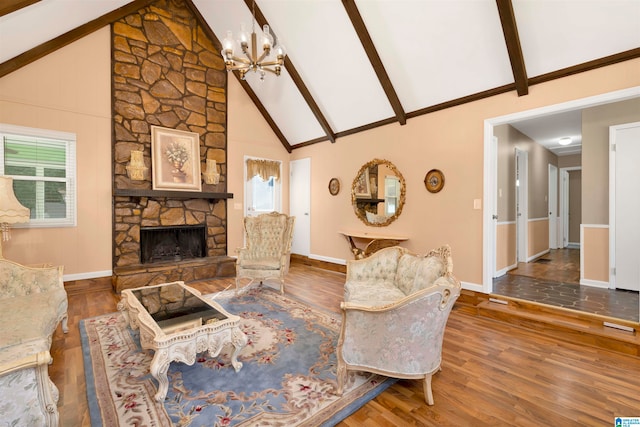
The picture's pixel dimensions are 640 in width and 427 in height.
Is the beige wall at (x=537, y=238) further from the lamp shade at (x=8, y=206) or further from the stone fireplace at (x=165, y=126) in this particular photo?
the lamp shade at (x=8, y=206)

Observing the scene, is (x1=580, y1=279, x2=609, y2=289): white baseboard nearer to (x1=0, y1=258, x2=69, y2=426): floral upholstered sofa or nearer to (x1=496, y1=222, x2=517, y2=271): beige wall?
(x1=496, y1=222, x2=517, y2=271): beige wall

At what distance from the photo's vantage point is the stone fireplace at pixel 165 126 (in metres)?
4.63

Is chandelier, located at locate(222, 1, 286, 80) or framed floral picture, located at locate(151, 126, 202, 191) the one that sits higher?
chandelier, located at locate(222, 1, 286, 80)

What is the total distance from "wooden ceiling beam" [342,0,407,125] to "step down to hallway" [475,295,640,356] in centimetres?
297

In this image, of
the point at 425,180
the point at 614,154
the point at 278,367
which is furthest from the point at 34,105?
the point at 614,154

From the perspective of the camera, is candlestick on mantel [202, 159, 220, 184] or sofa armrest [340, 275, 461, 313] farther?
candlestick on mantel [202, 159, 220, 184]

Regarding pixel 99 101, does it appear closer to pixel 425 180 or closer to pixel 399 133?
pixel 399 133

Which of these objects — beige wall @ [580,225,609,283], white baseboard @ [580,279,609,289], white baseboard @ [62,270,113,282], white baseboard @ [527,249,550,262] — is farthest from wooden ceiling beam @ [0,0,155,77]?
white baseboard @ [527,249,550,262]

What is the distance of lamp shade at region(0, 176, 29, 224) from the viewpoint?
2.99 meters

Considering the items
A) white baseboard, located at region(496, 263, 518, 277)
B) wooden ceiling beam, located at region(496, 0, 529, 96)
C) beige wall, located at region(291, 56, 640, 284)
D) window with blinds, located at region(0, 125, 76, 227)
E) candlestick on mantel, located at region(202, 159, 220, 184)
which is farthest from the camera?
candlestick on mantel, located at region(202, 159, 220, 184)

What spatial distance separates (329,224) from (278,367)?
3.92 m

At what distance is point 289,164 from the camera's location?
6.95 meters

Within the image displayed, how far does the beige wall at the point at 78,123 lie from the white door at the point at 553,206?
368 inches

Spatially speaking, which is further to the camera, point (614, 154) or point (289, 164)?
point (289, 164)
